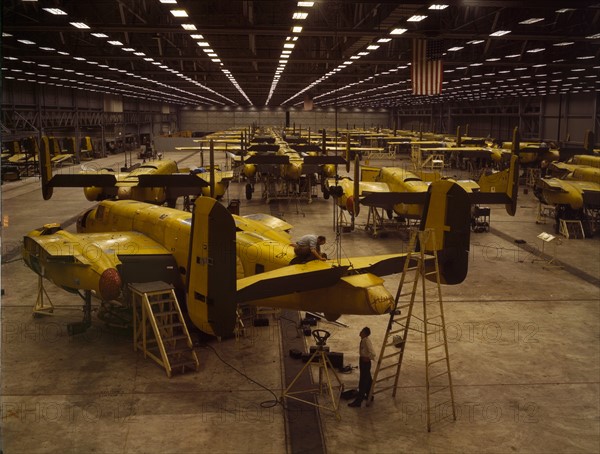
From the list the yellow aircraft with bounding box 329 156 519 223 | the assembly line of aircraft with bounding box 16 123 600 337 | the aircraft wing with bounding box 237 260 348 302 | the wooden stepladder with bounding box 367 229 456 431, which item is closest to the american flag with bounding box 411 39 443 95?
the yellow aircraft with bounding box 329 156 519 223

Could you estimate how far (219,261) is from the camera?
9.48m

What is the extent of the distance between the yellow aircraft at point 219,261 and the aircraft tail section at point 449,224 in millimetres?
22

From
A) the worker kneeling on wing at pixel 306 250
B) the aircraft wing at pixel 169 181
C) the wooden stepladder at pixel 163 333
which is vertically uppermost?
the aircraft wing at pixel 169 181

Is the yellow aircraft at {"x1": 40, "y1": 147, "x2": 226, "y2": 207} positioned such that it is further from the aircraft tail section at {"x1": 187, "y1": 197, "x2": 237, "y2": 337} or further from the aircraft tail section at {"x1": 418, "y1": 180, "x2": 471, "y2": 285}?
the aircraft tail section at {"x1": 418, "y1": 180, "x2": 471, "y2": 285}

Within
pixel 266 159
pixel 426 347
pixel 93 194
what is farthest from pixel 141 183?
pixel 426 347

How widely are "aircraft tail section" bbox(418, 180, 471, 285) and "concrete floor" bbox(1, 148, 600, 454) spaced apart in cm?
293

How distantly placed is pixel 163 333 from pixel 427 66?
660 inches

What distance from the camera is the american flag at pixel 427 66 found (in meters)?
24.2

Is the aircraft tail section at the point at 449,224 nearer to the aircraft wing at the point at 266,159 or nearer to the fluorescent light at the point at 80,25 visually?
the fluorescent light at the point at 80,25

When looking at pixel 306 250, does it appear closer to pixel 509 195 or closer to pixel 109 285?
pixel 109 285

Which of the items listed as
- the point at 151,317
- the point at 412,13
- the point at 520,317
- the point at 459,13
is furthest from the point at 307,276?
the point at 459,13

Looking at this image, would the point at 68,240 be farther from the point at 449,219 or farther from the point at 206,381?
the point at 449,219

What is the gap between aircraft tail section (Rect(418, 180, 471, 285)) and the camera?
1252cm

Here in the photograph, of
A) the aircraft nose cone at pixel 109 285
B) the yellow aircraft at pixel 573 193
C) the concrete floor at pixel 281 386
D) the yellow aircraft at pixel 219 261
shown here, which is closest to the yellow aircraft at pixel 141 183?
the yellow aircraft at pixel 219 261
